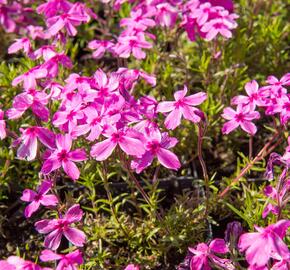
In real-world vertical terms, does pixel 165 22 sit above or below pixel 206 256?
above

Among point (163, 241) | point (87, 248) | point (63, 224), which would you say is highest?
point (63, 224)

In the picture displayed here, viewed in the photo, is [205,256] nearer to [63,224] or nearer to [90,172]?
[63,224]

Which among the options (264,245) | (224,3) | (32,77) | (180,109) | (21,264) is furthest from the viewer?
(224,3)

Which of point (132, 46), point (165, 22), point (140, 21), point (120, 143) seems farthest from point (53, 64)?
point (120, 143)

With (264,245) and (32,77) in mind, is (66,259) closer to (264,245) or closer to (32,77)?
(264,245)

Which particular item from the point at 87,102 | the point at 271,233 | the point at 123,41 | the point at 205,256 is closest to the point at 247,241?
the point at 271,233

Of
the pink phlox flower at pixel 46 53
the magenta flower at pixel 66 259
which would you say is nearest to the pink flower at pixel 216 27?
the pink phlox flower at pixel 46 53

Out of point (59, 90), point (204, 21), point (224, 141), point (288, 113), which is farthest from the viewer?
point (224, 141)

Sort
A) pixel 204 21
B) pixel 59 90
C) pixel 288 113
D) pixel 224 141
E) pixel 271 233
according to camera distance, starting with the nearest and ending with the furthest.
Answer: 1. pixel 271 233
2. pixel 288 113
3. pixel 59 90
4. pixel 204 21
5. pixel 224 141
